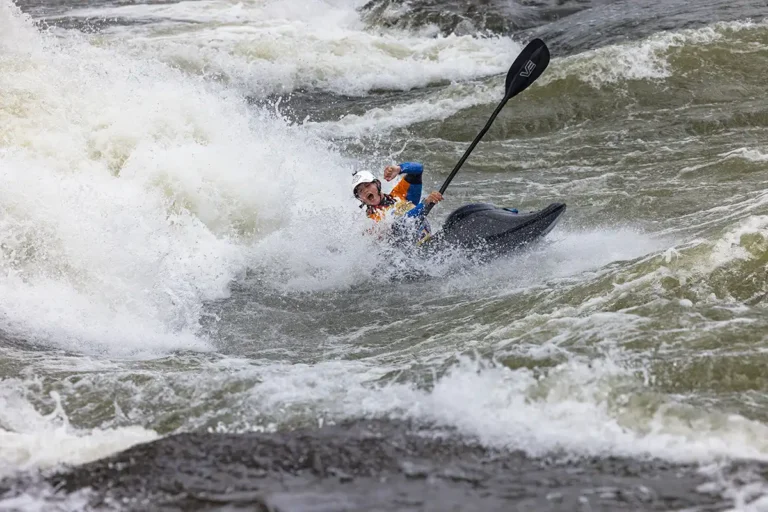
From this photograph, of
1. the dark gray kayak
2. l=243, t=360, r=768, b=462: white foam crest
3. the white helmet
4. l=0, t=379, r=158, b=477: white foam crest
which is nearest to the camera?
l=243, t=360, r=768, b=462: white foam crest

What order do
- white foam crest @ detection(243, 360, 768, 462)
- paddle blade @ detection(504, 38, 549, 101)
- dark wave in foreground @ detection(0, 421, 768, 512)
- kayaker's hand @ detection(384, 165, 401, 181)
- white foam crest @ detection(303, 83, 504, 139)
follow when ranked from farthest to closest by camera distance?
white foam crest @ detection(303, 83, 504, 139), paddle blade @ detection(504, 38, 549, 101), kayaker's hand @ detection(384, 165, 401, 181), white foam crest @ detection(243, 360, 768, 462), dark wave in foreground @ detection(0, 421, 768, 512)

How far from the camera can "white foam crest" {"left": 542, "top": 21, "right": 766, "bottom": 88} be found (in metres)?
11.2

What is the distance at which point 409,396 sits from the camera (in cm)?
396

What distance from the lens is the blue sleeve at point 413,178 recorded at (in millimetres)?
6935

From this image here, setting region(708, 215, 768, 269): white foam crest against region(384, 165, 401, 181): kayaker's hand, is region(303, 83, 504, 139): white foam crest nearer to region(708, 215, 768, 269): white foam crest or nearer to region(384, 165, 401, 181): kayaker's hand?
region(384, 165, 401, 181): kayaker's hand

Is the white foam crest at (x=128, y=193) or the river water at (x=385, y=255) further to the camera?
the white foam crest at (x=128, y=193)

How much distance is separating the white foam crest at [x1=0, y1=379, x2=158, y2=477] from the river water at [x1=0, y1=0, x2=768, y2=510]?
13mm

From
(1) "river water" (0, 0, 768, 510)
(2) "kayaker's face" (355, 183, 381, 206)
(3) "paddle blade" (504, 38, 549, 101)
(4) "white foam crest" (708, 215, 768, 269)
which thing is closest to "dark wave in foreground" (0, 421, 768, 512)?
(1) "river water" (0, 0, 768, 510)

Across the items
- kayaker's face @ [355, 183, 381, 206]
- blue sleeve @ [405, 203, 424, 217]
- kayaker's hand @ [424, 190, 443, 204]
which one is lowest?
blue sleeve @ [405, 203, 424, 217]

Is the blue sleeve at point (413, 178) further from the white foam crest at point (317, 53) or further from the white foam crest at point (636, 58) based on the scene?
the white foam crest at point (317, 53)

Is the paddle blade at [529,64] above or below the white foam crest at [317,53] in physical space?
below

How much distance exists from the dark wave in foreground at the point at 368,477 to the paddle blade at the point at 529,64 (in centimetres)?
494

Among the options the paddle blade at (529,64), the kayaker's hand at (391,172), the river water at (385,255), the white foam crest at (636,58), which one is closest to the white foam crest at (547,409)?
the river water at (385,255)

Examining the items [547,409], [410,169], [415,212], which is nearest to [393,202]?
[415,212]
